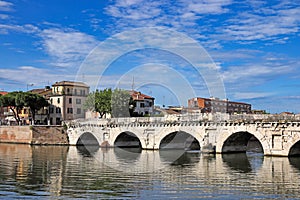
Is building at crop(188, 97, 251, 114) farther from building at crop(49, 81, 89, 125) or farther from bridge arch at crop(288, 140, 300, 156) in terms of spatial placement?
bridge arch at crop(288, 140, 300, 156)

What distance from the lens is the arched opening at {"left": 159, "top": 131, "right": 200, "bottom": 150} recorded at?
2499 inches

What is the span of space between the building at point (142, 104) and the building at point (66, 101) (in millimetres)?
13311

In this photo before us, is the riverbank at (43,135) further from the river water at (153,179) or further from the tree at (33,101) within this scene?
the river water at (153,179)

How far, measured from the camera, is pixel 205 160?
48.4 meters

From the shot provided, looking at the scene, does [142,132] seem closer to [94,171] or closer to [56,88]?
[94,171]

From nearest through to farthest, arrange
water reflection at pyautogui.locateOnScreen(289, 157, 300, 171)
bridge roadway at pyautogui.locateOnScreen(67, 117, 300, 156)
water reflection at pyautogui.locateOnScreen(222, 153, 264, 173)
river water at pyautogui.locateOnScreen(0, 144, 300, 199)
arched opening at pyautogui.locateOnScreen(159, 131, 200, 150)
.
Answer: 1. river water at pyautogui.locateOnScreen(0, 144, 300, 199)
2. water reflection at pyautogui.locateOnScreen(222, 153, 264, 173)
3. water reflection at pyautogui.locateOnScreen(289, 157, 300, 171)
4. bridge roadway at pyautogui.locateOnScreen(67, 117, 300, 156)
5. arched opening at pyautogui.locateOnScreen(159, 131, 200, 150)

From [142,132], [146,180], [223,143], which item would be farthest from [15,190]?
[142,132]

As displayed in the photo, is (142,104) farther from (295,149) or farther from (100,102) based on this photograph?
(295,149)

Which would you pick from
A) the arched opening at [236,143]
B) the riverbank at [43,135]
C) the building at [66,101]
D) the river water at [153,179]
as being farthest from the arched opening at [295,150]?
the building at [66,101]

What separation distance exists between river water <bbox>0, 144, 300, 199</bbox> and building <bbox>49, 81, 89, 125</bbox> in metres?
52.0

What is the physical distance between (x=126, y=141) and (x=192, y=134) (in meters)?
18.4

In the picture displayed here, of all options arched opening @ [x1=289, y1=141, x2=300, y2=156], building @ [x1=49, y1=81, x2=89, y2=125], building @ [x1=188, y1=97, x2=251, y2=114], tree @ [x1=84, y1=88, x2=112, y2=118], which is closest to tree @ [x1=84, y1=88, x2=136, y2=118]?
tree @ [x1=84, y1=88, x2=112, y2=118]

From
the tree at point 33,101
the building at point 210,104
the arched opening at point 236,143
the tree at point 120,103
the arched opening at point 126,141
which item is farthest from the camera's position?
the building at point 210,104

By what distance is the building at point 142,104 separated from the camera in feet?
354
